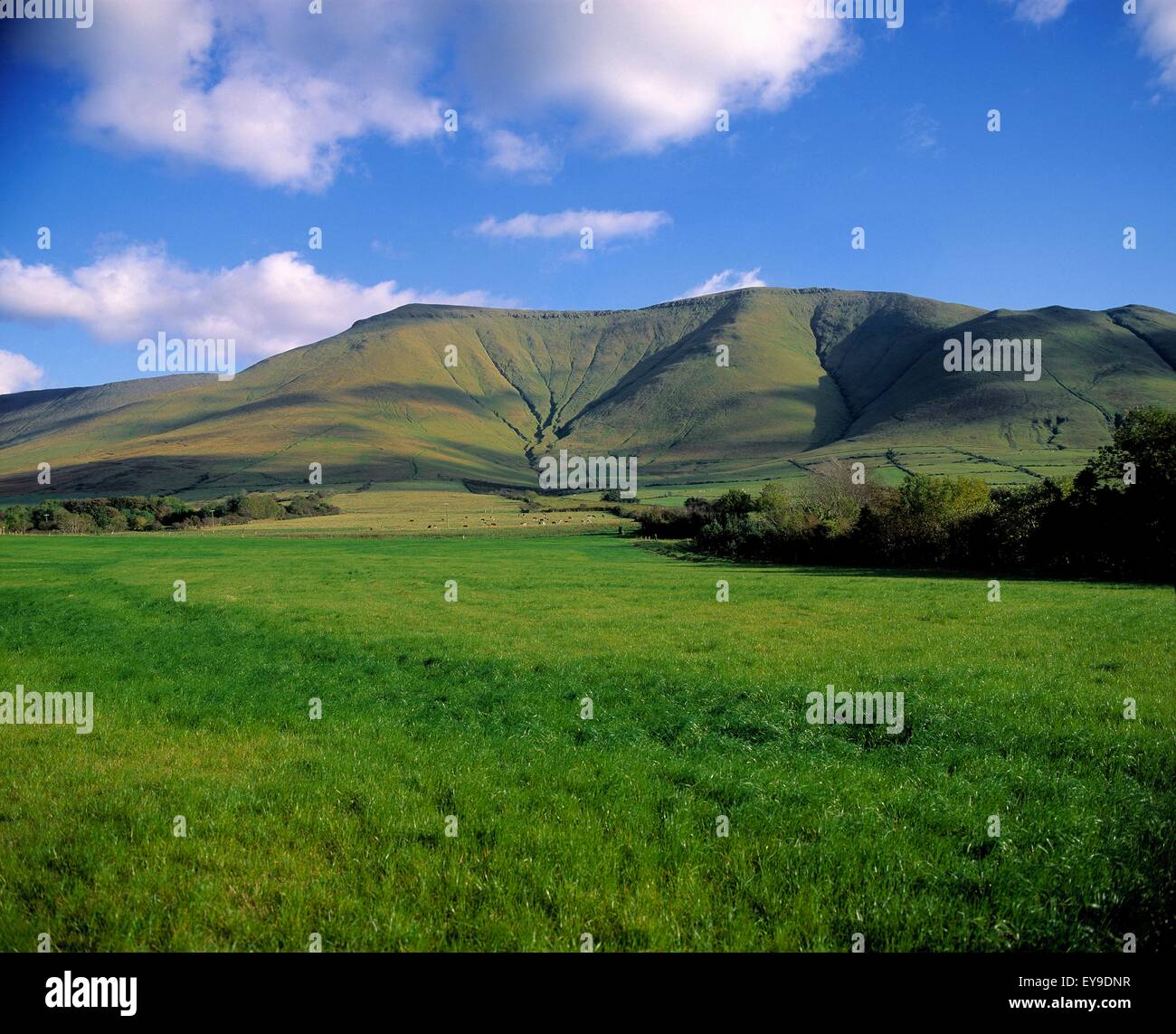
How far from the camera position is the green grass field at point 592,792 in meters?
6.58

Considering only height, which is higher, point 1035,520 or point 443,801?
point 1035,520

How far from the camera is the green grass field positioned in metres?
6.58

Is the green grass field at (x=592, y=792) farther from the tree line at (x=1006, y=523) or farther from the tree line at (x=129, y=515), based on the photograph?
the tree line at (x=129, y=515)

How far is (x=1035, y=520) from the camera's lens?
2084 inches

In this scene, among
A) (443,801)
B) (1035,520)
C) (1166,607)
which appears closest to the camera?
(443,801)

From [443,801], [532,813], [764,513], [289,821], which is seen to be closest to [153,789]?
[289,821]

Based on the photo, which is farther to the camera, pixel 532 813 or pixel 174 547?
pixel 174 547

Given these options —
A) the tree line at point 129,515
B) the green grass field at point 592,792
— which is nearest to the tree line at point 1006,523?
the green grass field at point 592,792

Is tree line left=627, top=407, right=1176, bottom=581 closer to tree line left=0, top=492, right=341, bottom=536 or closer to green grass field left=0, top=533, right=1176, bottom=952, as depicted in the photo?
green grass field left=0, top=533, right=1176, bottom=952

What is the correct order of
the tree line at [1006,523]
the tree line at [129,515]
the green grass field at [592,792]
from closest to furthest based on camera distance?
1. the green grass field at [592,792]
2. the tree line at [1006,523]
3. the tree line at [129,515]

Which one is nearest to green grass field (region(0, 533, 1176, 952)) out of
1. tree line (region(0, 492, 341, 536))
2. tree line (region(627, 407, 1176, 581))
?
tree line (region(627, 407, 1176, 581))

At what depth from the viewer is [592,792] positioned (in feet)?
31.6
